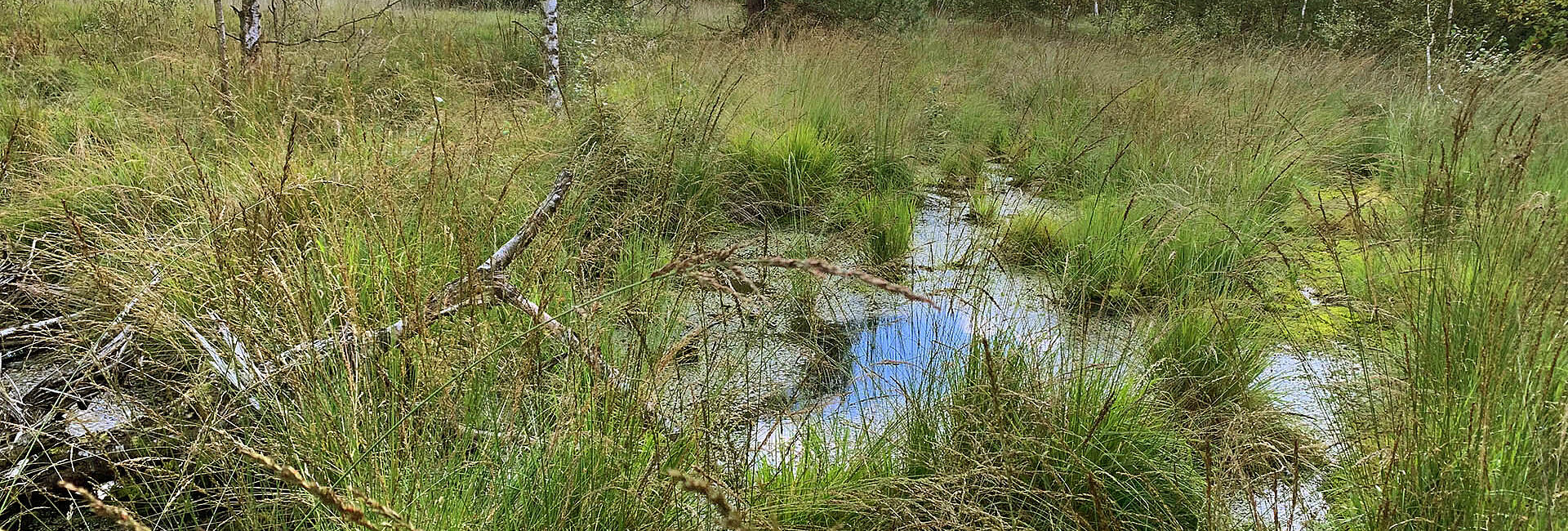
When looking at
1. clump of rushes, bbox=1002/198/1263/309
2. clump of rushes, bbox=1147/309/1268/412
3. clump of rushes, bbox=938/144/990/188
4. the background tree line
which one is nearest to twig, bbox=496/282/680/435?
clump of rushes, bbox=1147/309/1268/412

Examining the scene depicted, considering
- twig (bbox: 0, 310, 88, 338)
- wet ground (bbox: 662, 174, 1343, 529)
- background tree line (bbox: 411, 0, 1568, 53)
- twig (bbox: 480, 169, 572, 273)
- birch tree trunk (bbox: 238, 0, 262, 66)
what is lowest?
wet ground (bbox: 662, 174, 1343, 529)

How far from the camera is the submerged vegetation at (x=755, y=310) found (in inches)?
55.0

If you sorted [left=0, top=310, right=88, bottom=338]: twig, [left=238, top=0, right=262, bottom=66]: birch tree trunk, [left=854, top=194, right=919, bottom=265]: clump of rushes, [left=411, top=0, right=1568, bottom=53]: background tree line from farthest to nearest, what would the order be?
[left=411, top=0, right=1568, bottom=53]: background tree line < [left=238, top=0, right=262, bottom=66]: birch tree trunk < [left=854, top=194, right=919, bottom=265]: clump of rushes < [left=0, top=310, right=88, bottom=338]: twig

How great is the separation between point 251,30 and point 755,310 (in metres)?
3.47

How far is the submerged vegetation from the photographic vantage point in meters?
1.40

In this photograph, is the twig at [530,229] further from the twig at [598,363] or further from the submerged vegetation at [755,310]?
the twig at [598,363]

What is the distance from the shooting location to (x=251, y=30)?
13.8 ft

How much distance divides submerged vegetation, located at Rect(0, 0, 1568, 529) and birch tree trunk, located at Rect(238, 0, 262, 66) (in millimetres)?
174

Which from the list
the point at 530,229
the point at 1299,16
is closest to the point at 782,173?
the point at 530,229

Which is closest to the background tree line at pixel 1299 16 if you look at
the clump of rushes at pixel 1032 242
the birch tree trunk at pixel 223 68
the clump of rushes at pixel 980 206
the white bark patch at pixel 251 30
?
the white bark patch at pixel 251 30

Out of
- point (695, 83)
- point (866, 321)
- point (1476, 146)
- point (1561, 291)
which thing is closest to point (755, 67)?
point (695, 83)

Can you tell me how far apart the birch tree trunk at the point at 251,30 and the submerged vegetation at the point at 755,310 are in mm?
174

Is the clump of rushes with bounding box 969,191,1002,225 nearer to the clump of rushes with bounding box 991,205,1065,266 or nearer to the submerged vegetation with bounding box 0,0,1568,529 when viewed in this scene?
the submerged vegetation with bounding box 0,0,1568,529

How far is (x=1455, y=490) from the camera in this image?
1.29m
